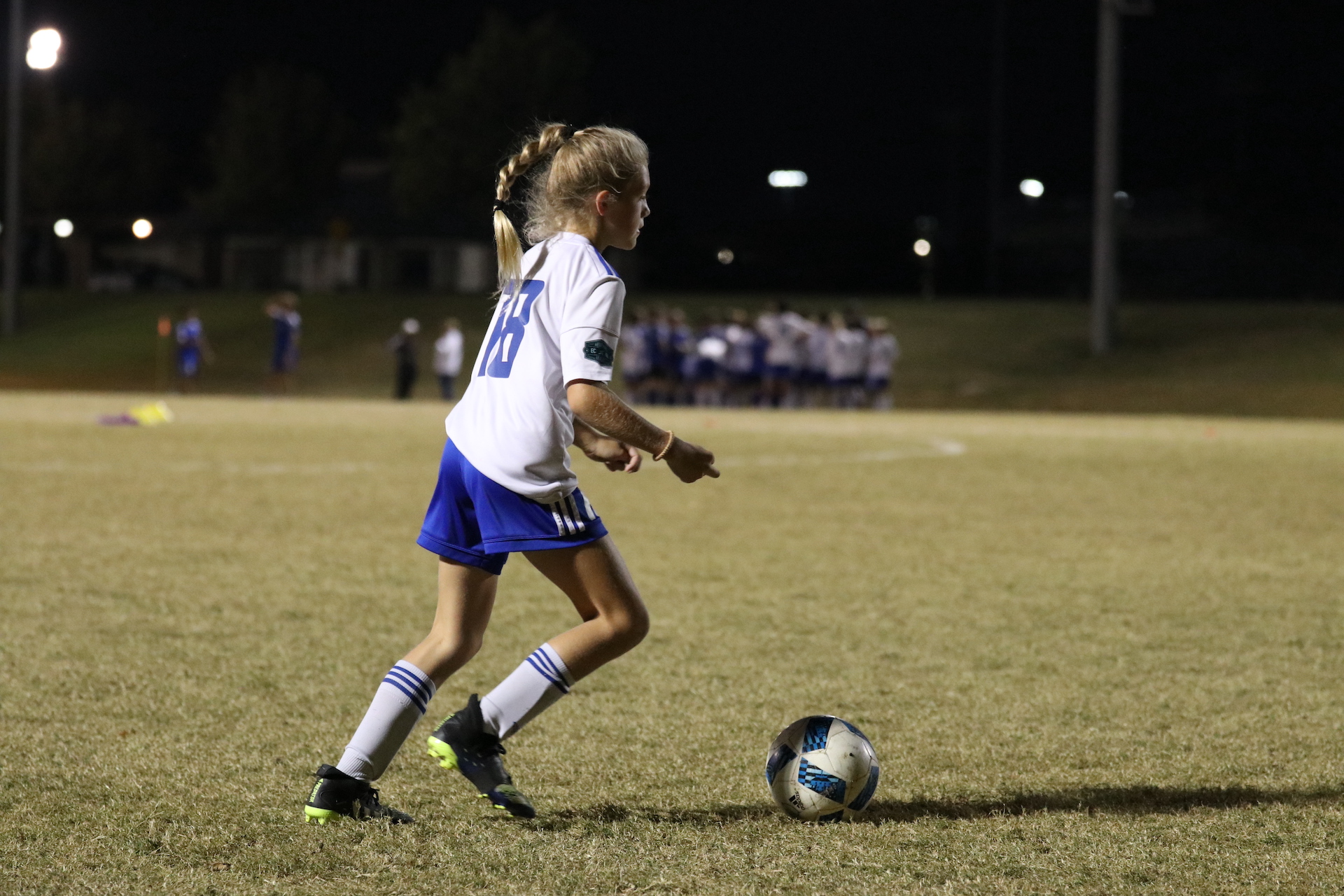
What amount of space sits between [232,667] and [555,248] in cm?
296

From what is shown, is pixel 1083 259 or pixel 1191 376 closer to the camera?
pixel 1191 376

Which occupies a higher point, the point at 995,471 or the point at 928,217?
the point at 928,217

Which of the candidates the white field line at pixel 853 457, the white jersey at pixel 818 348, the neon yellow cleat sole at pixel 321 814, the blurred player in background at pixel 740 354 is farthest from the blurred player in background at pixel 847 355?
the neon yellow cleat sole at pixel 321 814

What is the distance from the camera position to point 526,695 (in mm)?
3975

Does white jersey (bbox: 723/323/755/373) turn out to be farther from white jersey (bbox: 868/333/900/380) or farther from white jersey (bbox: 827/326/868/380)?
white jersey (bbox: 868/333/900/380)

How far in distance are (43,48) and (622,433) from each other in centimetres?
2405

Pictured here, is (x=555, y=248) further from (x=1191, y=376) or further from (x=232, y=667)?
(x=1191, y=376)

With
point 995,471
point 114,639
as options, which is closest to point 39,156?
point 995,471

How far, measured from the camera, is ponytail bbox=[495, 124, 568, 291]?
3.79 metres

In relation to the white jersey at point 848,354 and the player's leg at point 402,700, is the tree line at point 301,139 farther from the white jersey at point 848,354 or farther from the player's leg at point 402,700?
the player's leg at point 402,700

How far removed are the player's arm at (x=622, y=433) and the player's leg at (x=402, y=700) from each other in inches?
19.1

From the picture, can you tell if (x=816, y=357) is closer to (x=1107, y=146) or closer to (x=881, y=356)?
(x=881, y=356)

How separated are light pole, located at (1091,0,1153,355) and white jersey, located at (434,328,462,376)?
566 inches

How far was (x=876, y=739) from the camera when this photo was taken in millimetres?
5051
